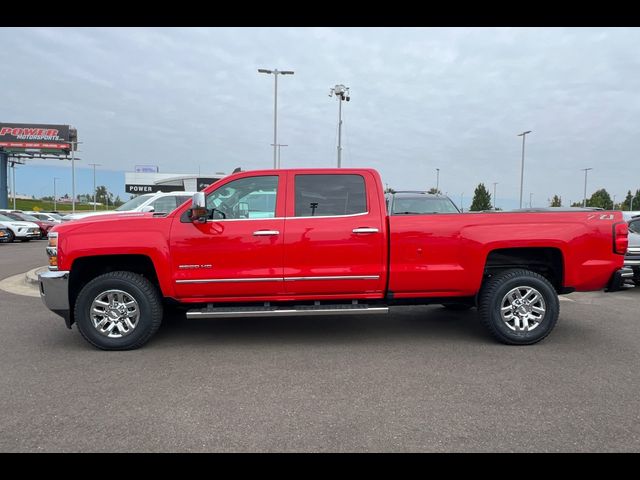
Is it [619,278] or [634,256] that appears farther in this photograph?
[634,256]

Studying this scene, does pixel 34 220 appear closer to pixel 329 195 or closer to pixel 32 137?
pixel 329 195

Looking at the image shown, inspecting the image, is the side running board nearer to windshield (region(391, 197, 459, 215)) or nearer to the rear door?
the rear door

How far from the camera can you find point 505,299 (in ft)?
16.4

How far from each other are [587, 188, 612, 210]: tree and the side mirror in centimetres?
7389

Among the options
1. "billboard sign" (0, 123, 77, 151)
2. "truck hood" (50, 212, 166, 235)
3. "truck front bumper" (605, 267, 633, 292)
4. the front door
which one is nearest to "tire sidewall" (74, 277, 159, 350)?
the front door

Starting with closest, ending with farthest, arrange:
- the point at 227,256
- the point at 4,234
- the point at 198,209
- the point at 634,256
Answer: the point at 198,209
the point at 227,256
the point at 634,256
the point at 4,234

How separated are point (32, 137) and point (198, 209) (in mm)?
64563

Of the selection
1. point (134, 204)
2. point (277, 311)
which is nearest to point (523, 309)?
point (277, 311)

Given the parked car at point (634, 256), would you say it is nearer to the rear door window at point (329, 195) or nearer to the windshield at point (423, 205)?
the windshield at point (423, 205)

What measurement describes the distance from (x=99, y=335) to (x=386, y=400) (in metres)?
3.16

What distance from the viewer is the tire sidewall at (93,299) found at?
4.73m

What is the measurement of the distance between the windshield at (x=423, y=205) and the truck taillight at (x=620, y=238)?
516 centimetres

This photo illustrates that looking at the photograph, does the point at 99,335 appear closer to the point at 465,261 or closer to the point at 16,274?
the point at 465,261

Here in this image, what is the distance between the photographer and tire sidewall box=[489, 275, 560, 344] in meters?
4.93
